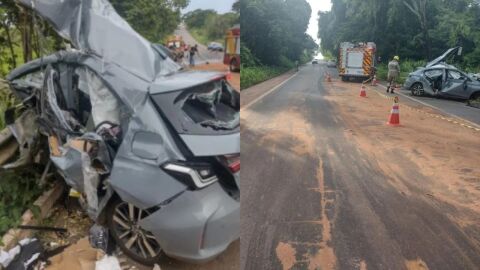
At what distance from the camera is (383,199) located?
12.0ft

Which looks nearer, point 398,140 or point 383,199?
point 383,199

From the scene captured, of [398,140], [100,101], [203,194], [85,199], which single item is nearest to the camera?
[203,194]

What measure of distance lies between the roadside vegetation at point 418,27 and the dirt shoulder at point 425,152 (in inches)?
44.6

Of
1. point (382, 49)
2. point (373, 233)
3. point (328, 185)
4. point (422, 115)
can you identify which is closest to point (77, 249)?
point (373, 233)

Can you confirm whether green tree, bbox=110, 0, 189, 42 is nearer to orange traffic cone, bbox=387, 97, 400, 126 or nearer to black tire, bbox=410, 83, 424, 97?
orange traffic cone, bbox=387, 97, 400, 126

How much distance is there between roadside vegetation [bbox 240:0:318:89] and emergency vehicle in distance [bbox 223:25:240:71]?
0.18ft

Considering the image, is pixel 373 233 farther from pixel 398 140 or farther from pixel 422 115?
pixel 422 115

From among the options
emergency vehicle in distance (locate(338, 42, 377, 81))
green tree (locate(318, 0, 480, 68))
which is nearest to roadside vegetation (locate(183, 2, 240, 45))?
green tree (locate(318, 0, 480, 68))

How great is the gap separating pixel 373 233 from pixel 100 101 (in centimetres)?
193

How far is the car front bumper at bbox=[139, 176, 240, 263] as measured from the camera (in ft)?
4.55

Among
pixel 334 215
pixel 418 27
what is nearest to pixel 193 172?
pixel 334 215

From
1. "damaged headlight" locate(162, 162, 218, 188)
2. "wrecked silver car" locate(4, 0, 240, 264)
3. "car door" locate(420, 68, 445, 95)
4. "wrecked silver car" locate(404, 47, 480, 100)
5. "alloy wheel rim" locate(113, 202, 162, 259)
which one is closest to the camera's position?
"wrecked silver car" locate(4, 0, 240, 264)

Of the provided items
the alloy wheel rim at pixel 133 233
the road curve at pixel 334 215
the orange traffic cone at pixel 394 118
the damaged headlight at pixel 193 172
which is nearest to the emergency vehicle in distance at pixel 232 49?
the road curve at pixel 334 215

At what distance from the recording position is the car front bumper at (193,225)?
1.39 metres
